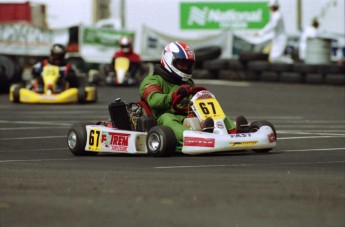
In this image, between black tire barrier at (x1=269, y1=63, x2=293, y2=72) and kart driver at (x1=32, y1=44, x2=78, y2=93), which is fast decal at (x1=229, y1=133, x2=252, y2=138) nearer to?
kart driver at (x1=32, y1=44, x2=78, y2=93)

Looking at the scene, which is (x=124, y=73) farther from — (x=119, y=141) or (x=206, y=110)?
(x=206, y=110)

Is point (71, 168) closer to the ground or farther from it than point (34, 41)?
farther from it

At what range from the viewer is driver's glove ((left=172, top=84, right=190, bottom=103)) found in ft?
31.9

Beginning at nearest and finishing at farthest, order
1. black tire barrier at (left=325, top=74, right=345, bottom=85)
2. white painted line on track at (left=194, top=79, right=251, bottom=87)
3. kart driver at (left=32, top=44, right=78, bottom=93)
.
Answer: kart driver at (left=32, top=44, right=78, bottom=93) < black tire barrier at (left=325, top=74, right=345, bottom=85) < white painted line on track at (left=194, top=79, right=251, bottom=87)

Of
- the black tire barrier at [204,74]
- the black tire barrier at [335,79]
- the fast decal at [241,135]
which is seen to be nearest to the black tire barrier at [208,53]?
the black tire barrier at [204,74]

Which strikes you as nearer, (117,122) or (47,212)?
(47,212)

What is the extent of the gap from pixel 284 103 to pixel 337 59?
949 cm

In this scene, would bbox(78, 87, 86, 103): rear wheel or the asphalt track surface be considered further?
bbox(78, 87, 86, 103): rear wheel

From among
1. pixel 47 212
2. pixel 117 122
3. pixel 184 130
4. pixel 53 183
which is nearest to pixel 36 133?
pixel 117 122

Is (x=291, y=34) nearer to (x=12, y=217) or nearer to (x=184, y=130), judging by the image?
(x=184, y=130)

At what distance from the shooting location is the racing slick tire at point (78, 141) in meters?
9.99

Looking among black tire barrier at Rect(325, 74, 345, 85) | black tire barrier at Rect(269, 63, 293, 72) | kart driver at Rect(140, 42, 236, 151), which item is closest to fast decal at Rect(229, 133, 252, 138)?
kart driver at Rect(140, 42, 236, 151)

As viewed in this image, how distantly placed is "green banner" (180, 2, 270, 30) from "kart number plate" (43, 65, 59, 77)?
14.9 metres

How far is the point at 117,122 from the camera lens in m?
10.0
